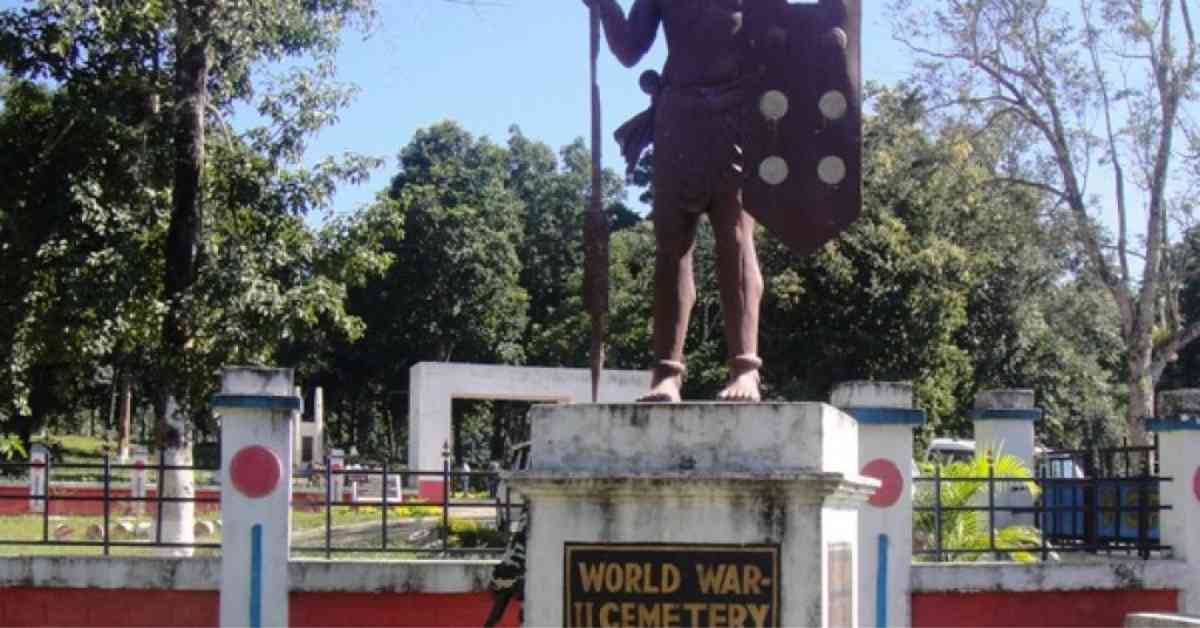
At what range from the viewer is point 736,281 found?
5.55 meters

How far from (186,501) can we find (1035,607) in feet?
18.0

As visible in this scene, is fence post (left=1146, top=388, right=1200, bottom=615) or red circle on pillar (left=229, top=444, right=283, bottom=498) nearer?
red circle on pillar (left=229, top=444, right=283, bottom=498)

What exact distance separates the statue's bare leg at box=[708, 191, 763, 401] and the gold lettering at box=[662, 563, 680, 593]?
84 centimetres

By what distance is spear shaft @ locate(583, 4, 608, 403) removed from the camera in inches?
225

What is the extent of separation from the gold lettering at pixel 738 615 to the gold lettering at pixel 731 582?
0.16 ft

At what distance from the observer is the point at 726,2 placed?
5570 millimetres

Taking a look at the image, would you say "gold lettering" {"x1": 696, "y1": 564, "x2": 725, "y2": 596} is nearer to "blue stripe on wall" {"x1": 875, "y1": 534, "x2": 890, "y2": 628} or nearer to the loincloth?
the loincloth

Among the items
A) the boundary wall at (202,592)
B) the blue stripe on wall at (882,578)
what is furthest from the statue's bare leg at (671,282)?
the blue stripe on wall at (882,578)

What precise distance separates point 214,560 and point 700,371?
18534 millimetres

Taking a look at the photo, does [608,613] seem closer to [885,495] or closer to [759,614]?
[759,614]

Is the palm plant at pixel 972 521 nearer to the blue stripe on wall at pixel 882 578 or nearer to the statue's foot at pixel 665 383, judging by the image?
the blue stripe on wall at pixel 882 578

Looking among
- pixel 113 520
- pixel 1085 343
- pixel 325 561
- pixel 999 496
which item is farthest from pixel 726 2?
pixel 1085 343

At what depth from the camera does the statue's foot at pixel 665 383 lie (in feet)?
17.3

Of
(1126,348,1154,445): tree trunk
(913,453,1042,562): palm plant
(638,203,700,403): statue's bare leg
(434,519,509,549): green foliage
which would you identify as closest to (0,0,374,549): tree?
(434,519,509,549): green foliage
